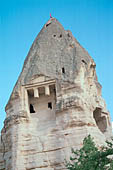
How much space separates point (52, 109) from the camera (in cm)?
1847

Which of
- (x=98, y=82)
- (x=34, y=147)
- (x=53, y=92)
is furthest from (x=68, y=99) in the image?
(x=98, y=82)

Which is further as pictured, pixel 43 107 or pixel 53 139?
pixel 43 107

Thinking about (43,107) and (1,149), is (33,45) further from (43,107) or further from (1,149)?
(1,149)

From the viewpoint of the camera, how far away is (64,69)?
19.0m

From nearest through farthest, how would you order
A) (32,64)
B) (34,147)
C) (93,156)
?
(93,156)
(34,147)
(32,64)

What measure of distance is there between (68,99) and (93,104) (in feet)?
7.00

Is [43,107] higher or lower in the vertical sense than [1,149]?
higher

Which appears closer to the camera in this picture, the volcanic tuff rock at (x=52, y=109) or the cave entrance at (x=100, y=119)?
the volcanic tuff rock at (x=52, y=109)

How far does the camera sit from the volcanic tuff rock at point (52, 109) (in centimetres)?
1645

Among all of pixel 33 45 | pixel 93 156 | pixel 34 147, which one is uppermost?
pixel 33 45

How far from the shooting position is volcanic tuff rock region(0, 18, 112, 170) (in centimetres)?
1645

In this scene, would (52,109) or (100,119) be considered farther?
(100,119)

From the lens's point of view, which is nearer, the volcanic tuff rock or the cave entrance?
the volcanic tuff rock

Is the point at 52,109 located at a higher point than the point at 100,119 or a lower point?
higher
